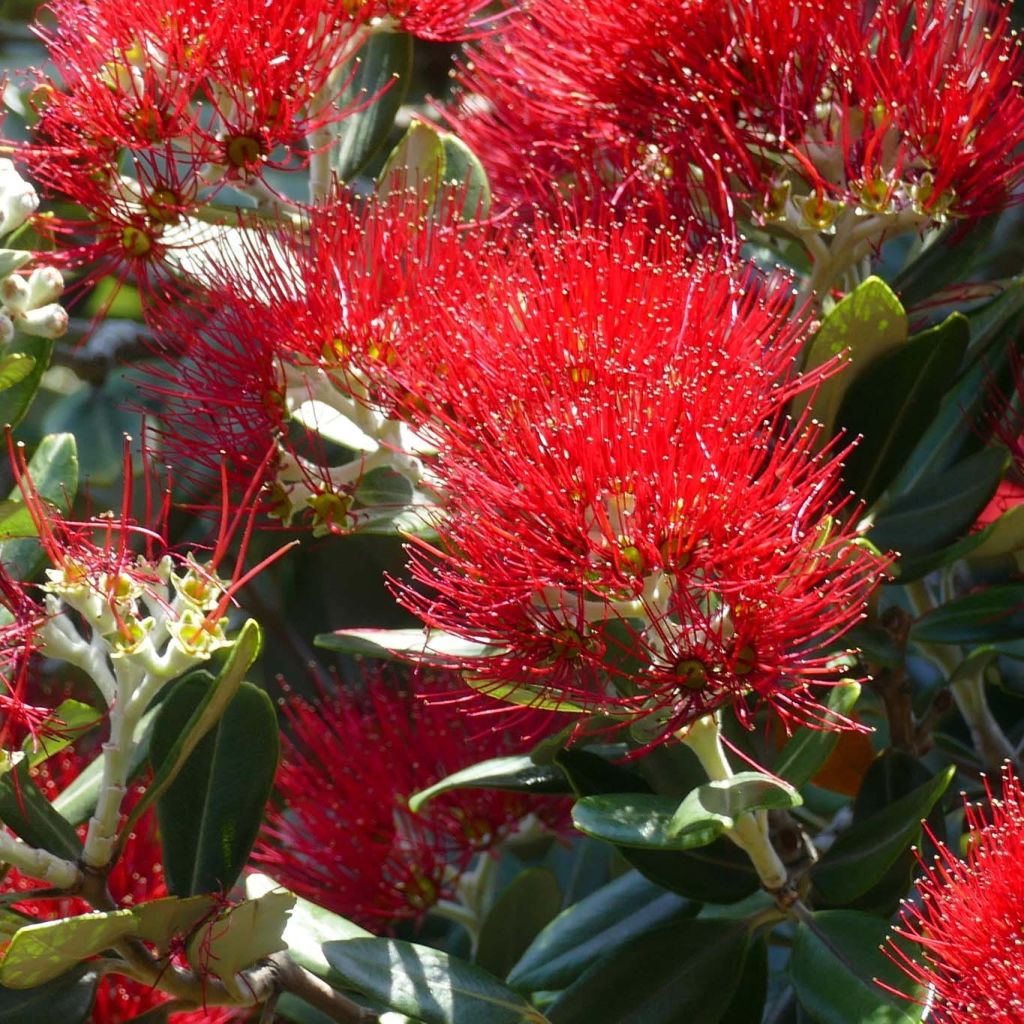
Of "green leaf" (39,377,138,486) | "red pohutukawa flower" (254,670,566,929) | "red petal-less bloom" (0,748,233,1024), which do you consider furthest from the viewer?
"green leaf" (39,377,138,486)

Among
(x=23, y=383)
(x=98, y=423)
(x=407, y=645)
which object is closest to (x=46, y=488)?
(x=23, y=383)

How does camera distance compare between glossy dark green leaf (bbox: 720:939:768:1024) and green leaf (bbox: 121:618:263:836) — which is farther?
glossy dark green leaf (bbox: 720:939:768:1024)

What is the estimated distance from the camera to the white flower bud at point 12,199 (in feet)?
3.70

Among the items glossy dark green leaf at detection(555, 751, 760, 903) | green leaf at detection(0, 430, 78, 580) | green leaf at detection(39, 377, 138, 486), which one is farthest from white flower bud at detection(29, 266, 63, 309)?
green leaf at detection(39, 377, 138, 486)

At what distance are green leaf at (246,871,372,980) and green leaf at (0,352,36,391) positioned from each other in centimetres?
40

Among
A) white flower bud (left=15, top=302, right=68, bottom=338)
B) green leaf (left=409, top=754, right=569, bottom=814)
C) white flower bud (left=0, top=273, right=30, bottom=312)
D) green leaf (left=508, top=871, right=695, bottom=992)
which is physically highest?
white flower bud (left=0, top=273, right=30, bottom=312)

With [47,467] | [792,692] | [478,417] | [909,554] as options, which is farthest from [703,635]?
[47,467]

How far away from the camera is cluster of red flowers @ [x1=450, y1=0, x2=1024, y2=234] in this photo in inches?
48.1

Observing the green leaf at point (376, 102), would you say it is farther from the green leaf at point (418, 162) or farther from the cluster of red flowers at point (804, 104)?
the cluster of red flowers at point (804, 104)

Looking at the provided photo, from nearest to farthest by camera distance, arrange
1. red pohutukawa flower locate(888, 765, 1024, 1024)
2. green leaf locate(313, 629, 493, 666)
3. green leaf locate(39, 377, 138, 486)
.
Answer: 1. red pohutukawa flower locate(888, 765, 1024, 1024)
2. green leaf locate(313, 629, 493, 666)
3. green leaf locate(39, 377, 138, 486)

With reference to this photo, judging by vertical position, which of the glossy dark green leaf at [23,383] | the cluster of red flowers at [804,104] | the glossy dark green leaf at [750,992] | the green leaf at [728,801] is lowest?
the glossy dark green leaf at [750,992]

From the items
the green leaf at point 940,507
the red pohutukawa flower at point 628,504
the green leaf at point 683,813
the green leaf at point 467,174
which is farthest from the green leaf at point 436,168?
the green leaf at point 683,813

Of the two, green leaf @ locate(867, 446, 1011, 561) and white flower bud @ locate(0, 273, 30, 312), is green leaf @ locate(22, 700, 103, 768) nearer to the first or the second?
white flower bud @ locate(0, 273, 30, 312)

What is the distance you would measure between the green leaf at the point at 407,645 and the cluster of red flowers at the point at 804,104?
13.8 inches
